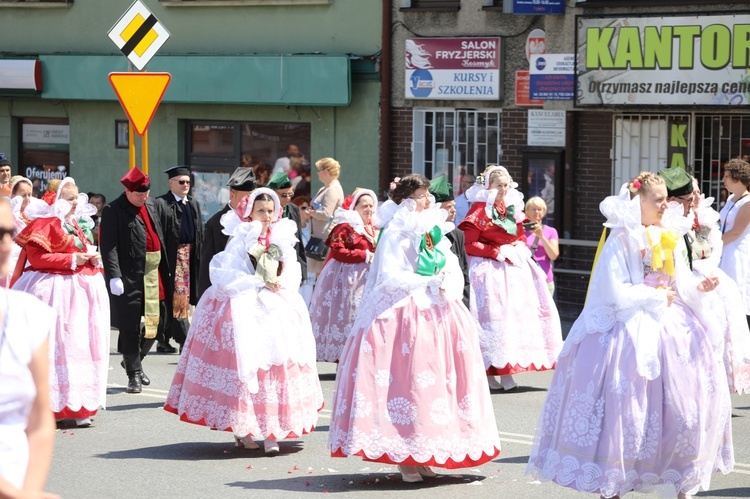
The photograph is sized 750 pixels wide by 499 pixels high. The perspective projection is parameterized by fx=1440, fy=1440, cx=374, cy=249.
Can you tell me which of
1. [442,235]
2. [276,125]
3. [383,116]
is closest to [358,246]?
[442,235]

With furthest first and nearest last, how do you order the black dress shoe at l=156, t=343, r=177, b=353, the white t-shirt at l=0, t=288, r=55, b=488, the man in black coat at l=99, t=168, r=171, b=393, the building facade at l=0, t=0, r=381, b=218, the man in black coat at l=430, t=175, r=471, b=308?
the building facade at l=0, t=0, r=381, b=218
the black dress shoe at l=156, t=343, r=177, b=353
the man in black coat at l=99, t=168, r=171, b=393
the man in black coat at l=430, t=175, r=471, b=308
the white t-shirt at l=0, t=288, r=55, b=488

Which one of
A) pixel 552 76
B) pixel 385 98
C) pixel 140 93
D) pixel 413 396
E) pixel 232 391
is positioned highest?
pixel 552 76

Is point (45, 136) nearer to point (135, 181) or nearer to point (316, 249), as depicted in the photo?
point (316, 249)

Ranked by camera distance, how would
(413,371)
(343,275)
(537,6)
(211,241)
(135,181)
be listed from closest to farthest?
(413,371) < (211,241) < (135,181) < (343,275) < (537,6)

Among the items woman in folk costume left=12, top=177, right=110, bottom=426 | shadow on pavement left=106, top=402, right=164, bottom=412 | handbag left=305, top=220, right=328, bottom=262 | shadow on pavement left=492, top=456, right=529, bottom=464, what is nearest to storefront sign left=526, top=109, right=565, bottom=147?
handbag left=305, top=220, right=328, bottom=262

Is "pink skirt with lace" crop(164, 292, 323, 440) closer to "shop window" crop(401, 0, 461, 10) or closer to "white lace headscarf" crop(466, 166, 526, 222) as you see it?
"white lace headscarf" crop(466, 166, 526, 222)

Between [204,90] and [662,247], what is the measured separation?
1548cm

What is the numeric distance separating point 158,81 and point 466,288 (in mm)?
4051

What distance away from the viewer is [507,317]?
12.3 meters

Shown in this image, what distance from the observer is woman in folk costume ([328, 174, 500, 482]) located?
827 centimetres

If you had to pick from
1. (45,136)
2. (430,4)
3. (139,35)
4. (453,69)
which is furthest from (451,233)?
(45,136)

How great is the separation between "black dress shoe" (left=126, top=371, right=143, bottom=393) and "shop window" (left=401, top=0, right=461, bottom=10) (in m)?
9.17

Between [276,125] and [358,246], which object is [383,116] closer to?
[276,125]

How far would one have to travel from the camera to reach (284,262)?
9.48 m
